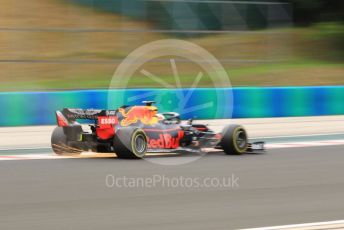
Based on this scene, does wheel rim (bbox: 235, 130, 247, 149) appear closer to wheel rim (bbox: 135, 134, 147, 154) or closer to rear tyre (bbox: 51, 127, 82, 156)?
wheel rim (bbox: 135, 134, 147, 154)

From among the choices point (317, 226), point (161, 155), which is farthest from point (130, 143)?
point (317, 226)

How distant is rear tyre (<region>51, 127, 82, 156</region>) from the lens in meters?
10.7

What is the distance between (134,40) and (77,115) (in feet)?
36.5

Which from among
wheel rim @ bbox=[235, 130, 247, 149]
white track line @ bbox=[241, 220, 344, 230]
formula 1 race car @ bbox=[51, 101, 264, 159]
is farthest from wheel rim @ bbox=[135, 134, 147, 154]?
white track line @ bbox=[241, 220, 344, 230]

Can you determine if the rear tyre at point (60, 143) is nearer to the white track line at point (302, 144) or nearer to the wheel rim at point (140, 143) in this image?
the wheel rim at point (140, 143)

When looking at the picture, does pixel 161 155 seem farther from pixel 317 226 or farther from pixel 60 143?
pixel 317 226

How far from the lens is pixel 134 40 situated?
21359 millimetres

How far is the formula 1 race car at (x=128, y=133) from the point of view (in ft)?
33.9

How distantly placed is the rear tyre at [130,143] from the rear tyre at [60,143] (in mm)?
715

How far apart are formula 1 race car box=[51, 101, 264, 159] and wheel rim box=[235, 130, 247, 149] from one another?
15 cm

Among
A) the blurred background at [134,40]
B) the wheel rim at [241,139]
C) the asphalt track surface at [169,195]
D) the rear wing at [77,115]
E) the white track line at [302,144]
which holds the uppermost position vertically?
the blurred background at [134,40]

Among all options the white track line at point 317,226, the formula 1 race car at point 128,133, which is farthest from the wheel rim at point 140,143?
the white track line at point 317,226

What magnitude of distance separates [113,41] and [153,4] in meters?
1.82

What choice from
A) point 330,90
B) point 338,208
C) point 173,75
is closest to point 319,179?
point 338,208
